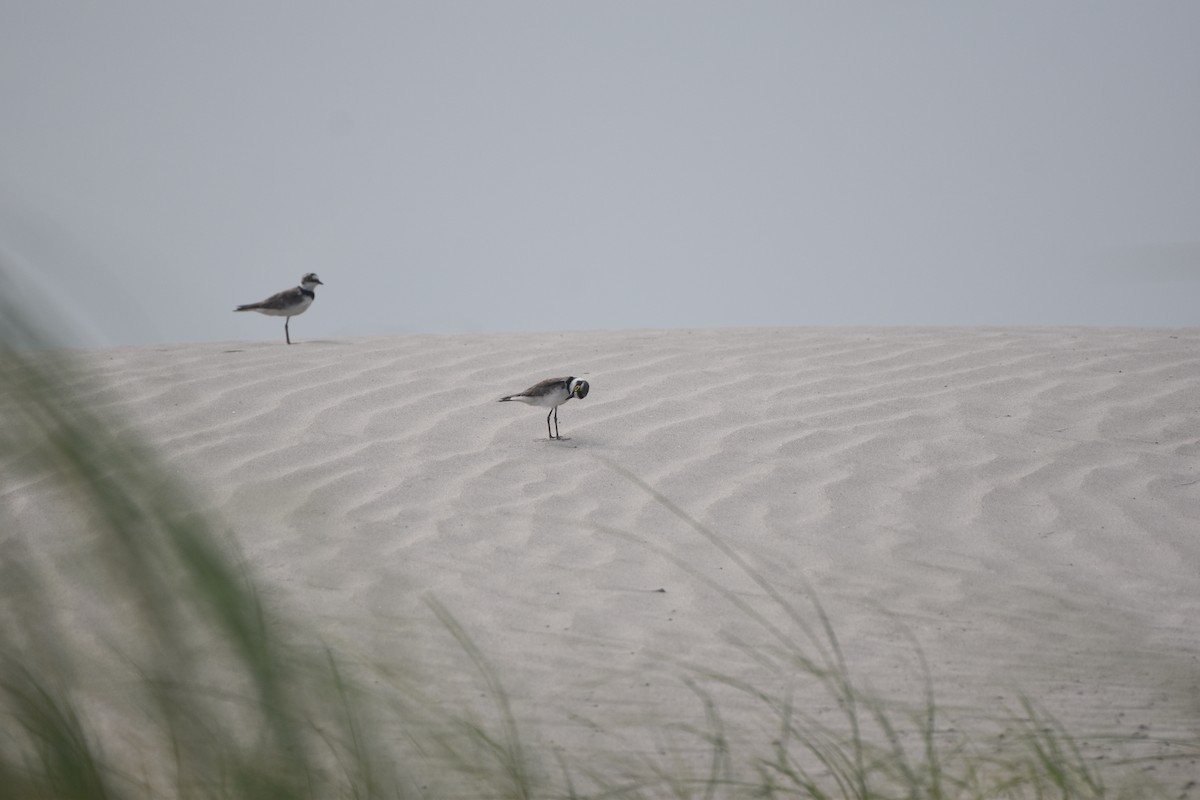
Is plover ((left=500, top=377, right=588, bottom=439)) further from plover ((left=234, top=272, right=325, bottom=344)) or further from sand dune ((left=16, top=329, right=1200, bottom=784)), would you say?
plover ((left=234, top=272, right=325, bottom=344))

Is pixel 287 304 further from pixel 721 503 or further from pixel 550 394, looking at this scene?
pixel 721 503

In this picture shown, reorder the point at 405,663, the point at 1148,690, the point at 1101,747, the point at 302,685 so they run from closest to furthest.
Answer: the point at 302,685 → the point at 405,663 → the point at 1101,747 → the point at 1148,690

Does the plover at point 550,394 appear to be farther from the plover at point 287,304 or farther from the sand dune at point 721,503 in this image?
the plover at point 287,304

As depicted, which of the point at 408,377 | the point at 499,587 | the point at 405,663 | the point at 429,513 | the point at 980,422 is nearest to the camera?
the point at 405,663

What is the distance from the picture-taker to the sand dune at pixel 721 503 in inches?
128

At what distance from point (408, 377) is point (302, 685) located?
20.0 feet

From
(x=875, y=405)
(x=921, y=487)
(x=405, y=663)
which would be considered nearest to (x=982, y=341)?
(x=875, y=405)

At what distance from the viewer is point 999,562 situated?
4.21 meters

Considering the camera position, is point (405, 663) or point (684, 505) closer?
point (405, 663)

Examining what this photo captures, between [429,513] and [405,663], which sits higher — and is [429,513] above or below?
below

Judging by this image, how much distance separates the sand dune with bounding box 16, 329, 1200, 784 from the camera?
10.6 feet

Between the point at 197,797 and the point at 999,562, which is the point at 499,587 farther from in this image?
the point at 197,797

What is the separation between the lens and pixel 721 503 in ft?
16.1

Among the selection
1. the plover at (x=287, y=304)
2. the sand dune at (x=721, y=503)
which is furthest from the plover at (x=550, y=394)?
the plover at (x=287, y=304)
